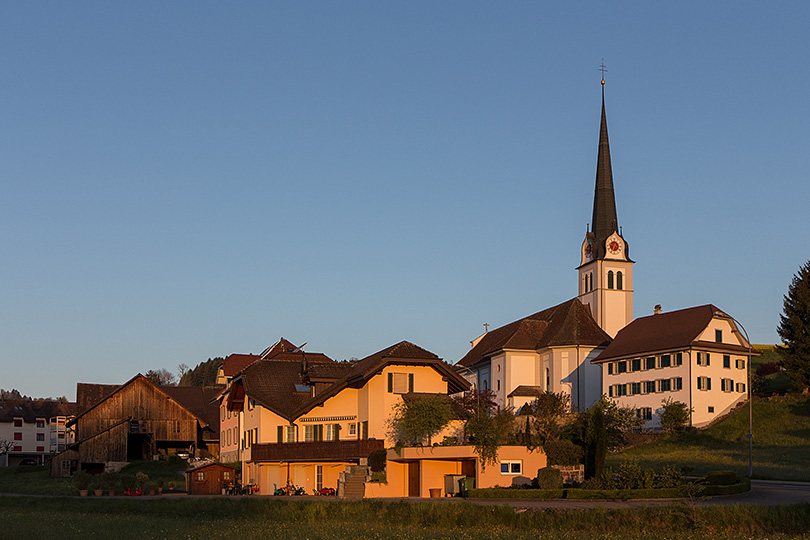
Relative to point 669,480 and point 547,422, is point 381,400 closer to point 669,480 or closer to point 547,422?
point 547,422

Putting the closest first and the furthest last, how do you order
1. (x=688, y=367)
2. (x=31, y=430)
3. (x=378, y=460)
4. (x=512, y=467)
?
(x=512, y=467) < (x=378, y=460) < (x=688, y=367) < (x=31, y=430)

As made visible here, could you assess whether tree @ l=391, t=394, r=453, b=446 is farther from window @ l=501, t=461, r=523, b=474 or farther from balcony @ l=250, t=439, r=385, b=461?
window @ l=501, t=461, r=523, b=474

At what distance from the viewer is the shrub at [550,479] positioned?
45.2 metres

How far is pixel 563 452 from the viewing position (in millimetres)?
49594

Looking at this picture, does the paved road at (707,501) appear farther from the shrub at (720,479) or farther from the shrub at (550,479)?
the shrub at (550,479)

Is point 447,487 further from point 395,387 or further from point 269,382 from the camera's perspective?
point 269,382

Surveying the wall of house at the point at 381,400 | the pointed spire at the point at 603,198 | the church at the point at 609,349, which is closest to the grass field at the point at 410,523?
A: the wall of house at the point at 381,400

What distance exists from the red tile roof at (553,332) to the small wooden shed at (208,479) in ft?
149

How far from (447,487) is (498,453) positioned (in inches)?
142

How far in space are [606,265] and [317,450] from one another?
204 feet

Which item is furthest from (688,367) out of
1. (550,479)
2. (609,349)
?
(550,479)

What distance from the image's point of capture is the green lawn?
53.5 m

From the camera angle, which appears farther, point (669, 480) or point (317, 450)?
point (317, 450)

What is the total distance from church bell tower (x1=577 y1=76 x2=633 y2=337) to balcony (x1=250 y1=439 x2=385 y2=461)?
56.6 metres
